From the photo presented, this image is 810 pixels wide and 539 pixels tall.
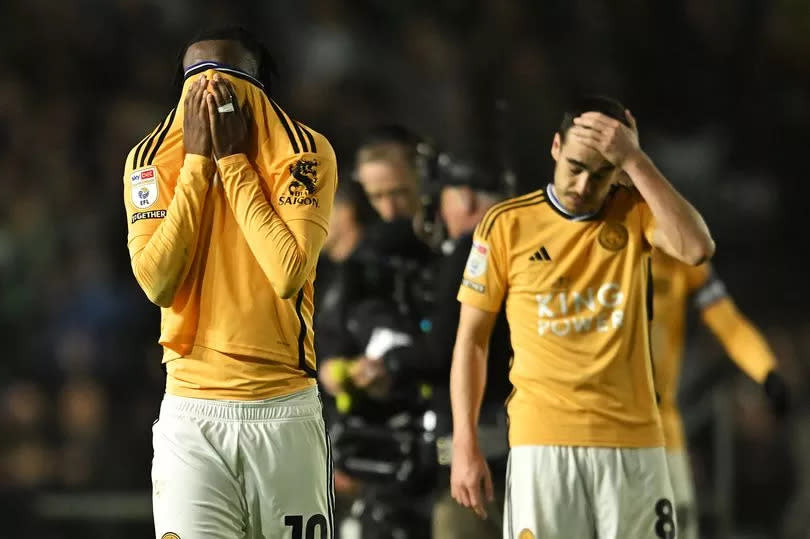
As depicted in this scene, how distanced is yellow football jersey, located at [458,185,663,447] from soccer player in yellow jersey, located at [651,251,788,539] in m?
1.11

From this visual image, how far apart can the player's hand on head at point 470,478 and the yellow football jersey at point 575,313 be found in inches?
5.2

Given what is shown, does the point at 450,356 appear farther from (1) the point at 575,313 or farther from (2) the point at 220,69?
(2) the point at 220,69

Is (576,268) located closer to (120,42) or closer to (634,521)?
(634,521)

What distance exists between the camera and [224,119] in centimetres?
326

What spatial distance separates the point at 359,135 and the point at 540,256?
618 cm

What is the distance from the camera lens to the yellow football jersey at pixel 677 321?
4.91 metres

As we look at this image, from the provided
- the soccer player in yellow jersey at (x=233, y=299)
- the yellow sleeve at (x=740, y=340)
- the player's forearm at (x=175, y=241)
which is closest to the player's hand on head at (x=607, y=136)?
the soccer player in yellow jersey at (x=233, y=299)

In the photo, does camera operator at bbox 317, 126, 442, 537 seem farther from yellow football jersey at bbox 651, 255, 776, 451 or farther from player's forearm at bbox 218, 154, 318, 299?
player's forearm at bbox 218, 154, 318, 299

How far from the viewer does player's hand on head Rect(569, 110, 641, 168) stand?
362 cm

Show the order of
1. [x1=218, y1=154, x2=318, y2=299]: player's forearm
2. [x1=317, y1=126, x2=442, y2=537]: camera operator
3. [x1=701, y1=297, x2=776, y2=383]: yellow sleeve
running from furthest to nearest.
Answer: [x1=317, y1=126, x2=442, y2=537]: camera operator → [x1=701, y1=297, x2=776, y2=383]: yellow sleeve → [x1=218, y1=154, x2=318, y2=299]: player's forearm

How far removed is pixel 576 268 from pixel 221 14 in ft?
23.3

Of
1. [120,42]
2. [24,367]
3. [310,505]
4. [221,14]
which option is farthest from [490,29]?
[310,505]

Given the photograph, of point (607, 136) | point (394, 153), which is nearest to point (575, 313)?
point (607, 136)

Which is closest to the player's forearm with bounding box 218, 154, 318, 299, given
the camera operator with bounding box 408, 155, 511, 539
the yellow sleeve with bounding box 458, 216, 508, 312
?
the yellow sleeve with bounding box 458, 216, 508, 312
